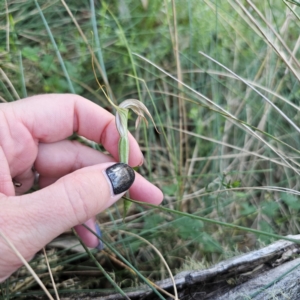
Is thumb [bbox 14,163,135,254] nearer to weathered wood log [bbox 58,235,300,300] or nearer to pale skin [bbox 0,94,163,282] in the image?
pale skin [bbox 0,94,163,282]

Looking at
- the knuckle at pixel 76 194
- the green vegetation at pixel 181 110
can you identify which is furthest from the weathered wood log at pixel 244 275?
the knuckle at pixel 76 194

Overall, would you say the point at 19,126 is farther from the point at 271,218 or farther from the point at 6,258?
the point at 271,218

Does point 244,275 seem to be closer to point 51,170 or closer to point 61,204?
point 61,204

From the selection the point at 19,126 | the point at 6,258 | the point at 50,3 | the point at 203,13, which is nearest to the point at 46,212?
the point at 6,258

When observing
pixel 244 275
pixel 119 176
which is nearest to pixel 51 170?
pixel 119 176

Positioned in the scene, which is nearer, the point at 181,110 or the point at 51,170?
the point at 51,170
